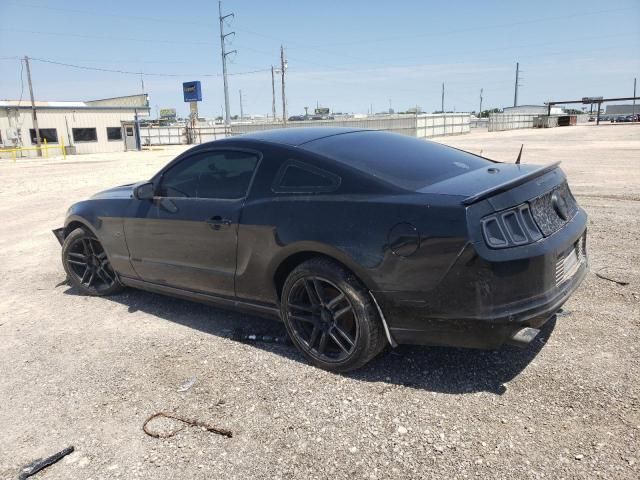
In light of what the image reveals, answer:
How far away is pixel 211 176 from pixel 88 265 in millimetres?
2084

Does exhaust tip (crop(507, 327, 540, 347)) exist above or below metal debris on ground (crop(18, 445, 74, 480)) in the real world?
above

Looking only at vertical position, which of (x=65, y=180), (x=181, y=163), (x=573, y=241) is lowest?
(x=65, y=180)

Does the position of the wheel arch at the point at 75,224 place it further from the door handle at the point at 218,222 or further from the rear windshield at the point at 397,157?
the rear windshield at the point at 397,157

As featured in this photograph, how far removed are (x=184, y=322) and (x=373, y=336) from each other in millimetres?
1968

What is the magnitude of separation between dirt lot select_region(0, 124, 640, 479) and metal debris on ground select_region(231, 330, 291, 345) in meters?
0.09

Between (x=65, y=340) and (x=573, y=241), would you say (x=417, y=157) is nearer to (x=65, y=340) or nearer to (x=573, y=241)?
(x=573, y=241)

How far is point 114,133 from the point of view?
43188mm

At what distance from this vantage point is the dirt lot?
2.55m

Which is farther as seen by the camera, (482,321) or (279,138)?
(279,138)

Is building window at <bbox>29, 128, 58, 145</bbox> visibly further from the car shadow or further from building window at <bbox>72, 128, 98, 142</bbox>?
the car shadow

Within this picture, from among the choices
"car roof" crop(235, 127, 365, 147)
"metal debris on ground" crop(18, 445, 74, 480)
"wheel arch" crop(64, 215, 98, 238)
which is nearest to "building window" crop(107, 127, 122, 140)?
"wheel arch" crop(64, 215, 98, 238)

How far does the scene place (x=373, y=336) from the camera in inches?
125

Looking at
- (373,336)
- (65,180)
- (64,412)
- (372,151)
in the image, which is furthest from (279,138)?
(65,180)

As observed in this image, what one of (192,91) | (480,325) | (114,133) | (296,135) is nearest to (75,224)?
(296,135)
